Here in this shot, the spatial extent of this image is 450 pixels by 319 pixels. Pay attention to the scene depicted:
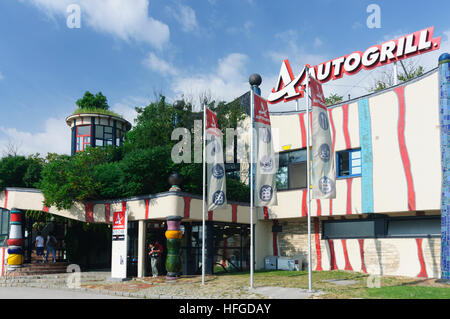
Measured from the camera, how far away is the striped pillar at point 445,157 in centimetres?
1395

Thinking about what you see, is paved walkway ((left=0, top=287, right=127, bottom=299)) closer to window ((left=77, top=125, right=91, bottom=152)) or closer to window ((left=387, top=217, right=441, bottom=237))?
window ((left=387, top=217, right=441, bottom=237))

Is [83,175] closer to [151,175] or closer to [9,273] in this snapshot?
[151,175]

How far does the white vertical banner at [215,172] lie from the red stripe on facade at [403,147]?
22.5 ft

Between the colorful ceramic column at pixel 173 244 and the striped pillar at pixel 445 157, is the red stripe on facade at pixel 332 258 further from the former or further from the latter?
the colorful ceramic column at pixel 173 244

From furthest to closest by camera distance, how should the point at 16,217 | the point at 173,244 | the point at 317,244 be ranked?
the point at 16,217 < the point at 317,244 < the point at 173,244

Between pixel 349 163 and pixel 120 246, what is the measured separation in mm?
9978

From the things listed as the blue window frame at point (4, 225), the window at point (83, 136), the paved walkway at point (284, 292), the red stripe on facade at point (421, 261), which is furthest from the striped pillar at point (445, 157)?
the window at point (83, 136)

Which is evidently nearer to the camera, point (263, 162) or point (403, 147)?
point (263, 162)

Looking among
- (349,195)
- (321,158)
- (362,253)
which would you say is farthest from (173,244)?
(362,253)

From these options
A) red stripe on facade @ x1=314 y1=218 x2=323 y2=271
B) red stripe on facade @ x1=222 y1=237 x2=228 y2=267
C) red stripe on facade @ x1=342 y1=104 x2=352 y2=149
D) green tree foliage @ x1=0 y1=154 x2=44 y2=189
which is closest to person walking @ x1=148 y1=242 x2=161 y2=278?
red stripe on facade @ x1=222 y1=237 x2=228 y2=267

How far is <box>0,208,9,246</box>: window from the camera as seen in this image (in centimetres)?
2165

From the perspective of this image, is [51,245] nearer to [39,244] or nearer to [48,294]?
[39,244]

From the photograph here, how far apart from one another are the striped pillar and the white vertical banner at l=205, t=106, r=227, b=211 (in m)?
7.11

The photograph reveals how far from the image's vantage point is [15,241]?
65.4 feet
